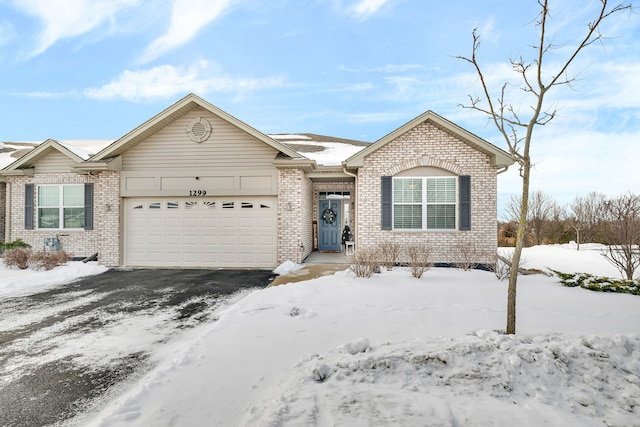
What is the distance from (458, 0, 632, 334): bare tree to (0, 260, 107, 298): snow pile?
973 cm

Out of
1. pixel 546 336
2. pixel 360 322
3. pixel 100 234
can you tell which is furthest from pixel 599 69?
pixel 100 234

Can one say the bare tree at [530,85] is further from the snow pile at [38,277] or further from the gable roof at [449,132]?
the snow pile at [38,277]

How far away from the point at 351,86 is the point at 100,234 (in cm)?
1783

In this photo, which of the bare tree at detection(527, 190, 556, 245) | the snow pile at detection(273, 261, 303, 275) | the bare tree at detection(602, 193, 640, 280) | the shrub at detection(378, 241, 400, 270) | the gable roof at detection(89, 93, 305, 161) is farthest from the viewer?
the bare tree at detection(527, 190, 556, 245)

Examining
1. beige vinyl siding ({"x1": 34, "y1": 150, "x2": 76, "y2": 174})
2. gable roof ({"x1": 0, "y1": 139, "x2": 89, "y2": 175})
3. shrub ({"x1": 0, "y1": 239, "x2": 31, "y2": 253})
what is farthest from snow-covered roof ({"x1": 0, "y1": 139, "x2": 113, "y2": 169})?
shrub ({"x1": 0, "y1": 239, "x2": 31, "y2": 253})

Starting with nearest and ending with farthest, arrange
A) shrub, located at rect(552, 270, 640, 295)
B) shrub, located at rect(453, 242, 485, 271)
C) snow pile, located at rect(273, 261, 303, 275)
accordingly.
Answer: shrub, located at rect(552, 270, 640, 295), shrub, located at rect(453, 242, 485, 271), snow pile, located at rect(273, 261, 303, 275)

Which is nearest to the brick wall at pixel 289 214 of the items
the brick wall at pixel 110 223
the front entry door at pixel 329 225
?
the front entry door at pixel 329 225

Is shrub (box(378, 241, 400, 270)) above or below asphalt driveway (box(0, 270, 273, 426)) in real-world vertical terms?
above

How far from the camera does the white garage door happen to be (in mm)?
10273

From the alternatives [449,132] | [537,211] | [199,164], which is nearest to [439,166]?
[449,132]

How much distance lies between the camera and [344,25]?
15961 millimetres

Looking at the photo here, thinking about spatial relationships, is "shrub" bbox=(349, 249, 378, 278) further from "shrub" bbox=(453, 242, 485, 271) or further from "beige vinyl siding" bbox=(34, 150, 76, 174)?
"beige vinyl siding" bbox=(34, 150, 76, 174)

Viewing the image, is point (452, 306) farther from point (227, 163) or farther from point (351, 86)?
point (351, 86)

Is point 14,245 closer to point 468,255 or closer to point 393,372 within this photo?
point 393,372
